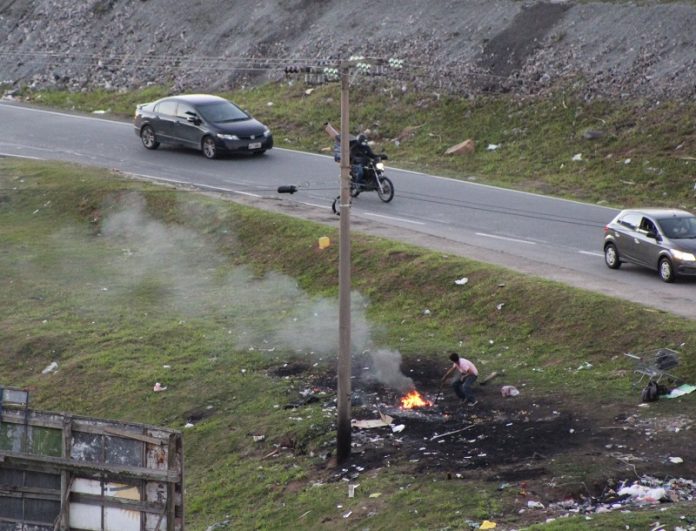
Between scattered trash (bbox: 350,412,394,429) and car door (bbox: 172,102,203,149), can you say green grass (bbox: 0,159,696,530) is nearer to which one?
scattered trash (bbox: 350,412,394,429)

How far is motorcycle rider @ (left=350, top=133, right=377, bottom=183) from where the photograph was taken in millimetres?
31062

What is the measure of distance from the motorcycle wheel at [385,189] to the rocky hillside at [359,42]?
26.4ft

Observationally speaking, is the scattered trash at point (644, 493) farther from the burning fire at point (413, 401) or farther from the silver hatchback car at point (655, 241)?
the silver hatchback car at point (655, 241)

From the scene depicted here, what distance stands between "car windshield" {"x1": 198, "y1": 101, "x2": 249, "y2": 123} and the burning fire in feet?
58.6

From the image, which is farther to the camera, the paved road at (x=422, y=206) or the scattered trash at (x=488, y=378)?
the paved road at (x=422, y=206)

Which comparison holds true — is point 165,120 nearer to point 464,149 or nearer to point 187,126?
point 187,126

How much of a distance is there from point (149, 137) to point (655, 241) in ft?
62.2

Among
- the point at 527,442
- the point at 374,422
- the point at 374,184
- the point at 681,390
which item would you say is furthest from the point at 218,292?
the point at 681,390

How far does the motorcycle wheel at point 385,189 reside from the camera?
105 ft

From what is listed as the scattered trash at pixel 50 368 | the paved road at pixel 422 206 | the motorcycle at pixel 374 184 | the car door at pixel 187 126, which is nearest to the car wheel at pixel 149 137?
the paved road at pixel 422 206

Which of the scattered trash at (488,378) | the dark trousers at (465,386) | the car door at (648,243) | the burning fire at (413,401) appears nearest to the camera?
the dark trousers at (465,386)

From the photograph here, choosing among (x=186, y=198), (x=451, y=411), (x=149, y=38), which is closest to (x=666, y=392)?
(x=451, y=411)

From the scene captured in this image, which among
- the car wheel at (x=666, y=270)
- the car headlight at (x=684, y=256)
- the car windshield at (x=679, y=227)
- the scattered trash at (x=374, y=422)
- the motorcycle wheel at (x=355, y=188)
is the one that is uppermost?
the motorcycle wheel at (x=355, y=188)

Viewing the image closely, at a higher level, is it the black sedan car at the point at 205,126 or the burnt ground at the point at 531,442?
the black sedan car at the point at 205,126
